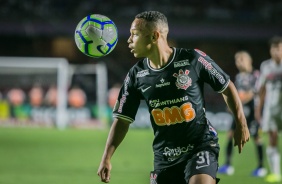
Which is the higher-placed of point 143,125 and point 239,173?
point 143,125

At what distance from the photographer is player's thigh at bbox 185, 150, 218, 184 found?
4859 mm

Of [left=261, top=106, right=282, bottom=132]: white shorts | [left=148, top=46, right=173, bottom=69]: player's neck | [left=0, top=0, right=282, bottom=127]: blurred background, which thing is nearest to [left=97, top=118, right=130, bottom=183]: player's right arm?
[left=148, top=46, right=173, bottom=69]: player's neck

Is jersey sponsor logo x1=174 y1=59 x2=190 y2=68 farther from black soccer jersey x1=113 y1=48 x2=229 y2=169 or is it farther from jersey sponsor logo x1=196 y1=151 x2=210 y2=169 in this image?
jersey sponsor logo x1=196 y1=151 x2=210 y2=169

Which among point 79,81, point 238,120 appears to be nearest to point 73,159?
point 238,120

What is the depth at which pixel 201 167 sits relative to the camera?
16.1ft

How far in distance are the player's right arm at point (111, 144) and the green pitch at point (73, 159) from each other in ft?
13.6

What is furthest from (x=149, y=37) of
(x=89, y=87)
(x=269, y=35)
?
(x=269, y=35)

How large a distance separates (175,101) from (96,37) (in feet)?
3.24

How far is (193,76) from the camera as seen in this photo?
513 cm

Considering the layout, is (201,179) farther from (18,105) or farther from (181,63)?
(18,105)

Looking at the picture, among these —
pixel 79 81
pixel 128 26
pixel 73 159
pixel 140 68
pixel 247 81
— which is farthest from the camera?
pixel 128 26

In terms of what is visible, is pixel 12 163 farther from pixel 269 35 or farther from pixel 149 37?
pixel 269 35

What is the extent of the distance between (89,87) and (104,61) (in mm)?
8849

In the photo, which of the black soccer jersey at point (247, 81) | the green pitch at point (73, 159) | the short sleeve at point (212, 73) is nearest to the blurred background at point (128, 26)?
the green pitch at point (73, 159)
